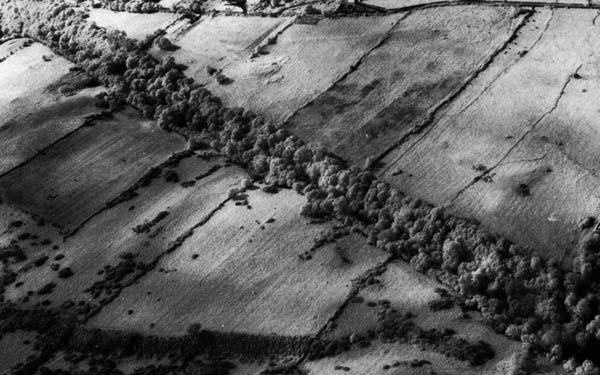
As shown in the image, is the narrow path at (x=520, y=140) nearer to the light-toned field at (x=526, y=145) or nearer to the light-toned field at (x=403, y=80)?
the light-toned field at (x=526, y=145)

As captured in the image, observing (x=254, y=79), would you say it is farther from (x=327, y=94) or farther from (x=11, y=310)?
(x=11, y=310)

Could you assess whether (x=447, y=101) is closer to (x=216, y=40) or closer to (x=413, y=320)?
(x=413, y=320)

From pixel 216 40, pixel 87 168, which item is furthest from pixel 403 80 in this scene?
pixel 87 168

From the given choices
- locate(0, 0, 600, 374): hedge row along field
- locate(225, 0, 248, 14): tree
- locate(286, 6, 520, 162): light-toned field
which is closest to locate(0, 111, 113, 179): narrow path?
locate(0, 0, 600, 374): hedge row along field

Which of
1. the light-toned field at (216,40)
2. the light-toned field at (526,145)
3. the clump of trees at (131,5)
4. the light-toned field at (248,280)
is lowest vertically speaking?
the light-toned field at (248,280)

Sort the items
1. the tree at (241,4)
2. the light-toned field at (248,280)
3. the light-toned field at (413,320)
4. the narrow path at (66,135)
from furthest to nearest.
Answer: the tree at (241,4)
the narrow path at (66,135)
the light-toned field at (248,280)
the light-toned field at (413,320)

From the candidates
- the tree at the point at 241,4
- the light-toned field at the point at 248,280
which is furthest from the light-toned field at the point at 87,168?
the tree at the point at 241,4

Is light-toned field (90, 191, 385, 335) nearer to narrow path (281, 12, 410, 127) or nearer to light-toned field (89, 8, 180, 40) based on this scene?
narrow path (281, 12, 410, 127)

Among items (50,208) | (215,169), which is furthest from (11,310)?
(215,169)
